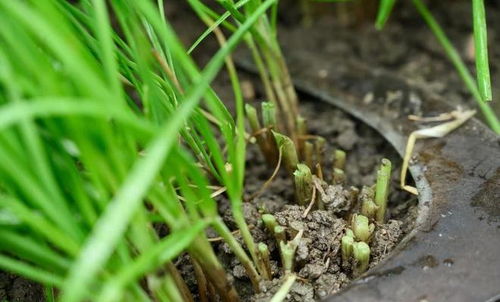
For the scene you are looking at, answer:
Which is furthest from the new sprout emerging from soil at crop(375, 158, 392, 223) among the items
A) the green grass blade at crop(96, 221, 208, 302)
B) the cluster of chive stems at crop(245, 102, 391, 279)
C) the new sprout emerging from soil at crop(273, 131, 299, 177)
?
the green grass blade at crop(96, 221, 208, 302)

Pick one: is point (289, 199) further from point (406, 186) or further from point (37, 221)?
point (37, 221)

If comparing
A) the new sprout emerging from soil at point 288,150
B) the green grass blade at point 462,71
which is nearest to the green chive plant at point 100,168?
the new sprout emerging from soil at point 288,150

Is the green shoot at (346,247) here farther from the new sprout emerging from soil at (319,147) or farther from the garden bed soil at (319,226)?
the new sprout emerging from soil at (319,147)

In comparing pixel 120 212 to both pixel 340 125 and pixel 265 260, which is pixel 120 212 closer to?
pixel 265 260

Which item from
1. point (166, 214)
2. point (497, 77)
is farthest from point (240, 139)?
point (497, 77)

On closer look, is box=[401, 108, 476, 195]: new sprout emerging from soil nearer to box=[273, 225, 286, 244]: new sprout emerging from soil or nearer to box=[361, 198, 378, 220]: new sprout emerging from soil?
box=[361, 198, 378, 220]: new sprout emerging from soil

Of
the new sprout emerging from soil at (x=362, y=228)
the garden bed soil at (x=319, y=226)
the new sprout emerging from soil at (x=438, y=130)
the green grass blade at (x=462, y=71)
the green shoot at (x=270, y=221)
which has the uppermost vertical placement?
the green grass blade at (x=462, y=71)
